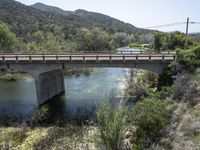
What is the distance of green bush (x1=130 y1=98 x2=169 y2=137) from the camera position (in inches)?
933

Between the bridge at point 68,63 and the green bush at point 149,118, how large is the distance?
16278 millimetres

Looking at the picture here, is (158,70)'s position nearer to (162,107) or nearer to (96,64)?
(96,64)

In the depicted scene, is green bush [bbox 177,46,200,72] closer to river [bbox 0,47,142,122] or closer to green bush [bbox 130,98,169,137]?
river [bbox 0,47,142,122]

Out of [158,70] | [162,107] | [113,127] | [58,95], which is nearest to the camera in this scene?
[113,127]

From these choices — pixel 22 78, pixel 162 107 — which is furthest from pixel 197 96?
pixel 22 78

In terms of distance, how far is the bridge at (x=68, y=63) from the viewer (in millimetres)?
40812

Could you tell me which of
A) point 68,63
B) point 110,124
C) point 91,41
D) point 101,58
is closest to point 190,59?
point 101,58

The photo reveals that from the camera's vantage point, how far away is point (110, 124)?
72.8 feet

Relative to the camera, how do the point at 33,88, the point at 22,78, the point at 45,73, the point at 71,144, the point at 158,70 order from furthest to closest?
the point at 22,78 → the point at 33,88 → the point at 45,73 → the point at 158,70 → the point at 71,144

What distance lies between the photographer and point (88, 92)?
165 ft

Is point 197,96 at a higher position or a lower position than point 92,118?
higher

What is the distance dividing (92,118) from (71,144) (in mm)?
8699

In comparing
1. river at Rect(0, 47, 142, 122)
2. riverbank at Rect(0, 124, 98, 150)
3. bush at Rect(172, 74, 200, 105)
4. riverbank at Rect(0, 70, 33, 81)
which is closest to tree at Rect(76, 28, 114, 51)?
riverbank at Rect(0, 70, 33, 81)

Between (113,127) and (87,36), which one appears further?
(87,36)
